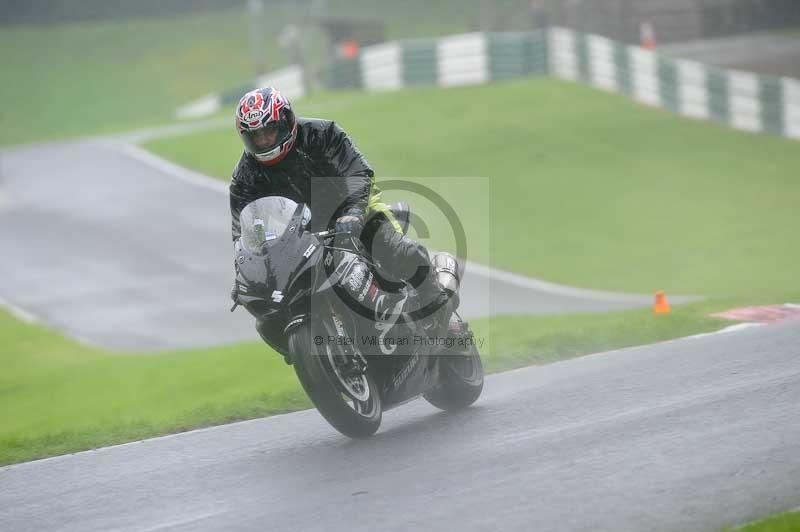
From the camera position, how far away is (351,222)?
639cm

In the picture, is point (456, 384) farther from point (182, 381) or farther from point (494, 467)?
point (182, 381)

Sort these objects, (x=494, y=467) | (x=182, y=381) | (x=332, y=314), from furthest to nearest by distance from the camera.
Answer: (x=182, y=381)
(x=332, y=314)
(x=494, y=467)

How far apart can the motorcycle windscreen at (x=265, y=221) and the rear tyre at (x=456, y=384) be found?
163cm

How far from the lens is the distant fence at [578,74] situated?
2403cm

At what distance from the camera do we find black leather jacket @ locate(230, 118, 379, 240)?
681 cm

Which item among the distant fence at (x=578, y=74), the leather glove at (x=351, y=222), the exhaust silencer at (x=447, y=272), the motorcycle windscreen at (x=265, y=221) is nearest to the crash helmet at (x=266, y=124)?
the motorcycle windscreen at (x=265, y=221)

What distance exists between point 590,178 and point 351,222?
15.8 m

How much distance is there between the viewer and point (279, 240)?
6.13 meters

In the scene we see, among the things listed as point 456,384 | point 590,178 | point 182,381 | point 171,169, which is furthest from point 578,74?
point 456,384

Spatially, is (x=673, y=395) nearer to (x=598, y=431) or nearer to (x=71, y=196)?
(x=598, y=431)

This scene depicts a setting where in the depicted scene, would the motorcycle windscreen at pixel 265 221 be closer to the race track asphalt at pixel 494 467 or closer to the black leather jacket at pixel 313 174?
the black leather jacket at pixel 313 174

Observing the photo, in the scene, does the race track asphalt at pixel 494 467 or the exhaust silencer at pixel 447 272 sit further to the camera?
the exhaust silencer at pixel 447 272

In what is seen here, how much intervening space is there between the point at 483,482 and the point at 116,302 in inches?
465

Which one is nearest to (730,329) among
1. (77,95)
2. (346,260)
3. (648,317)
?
(648,317)
